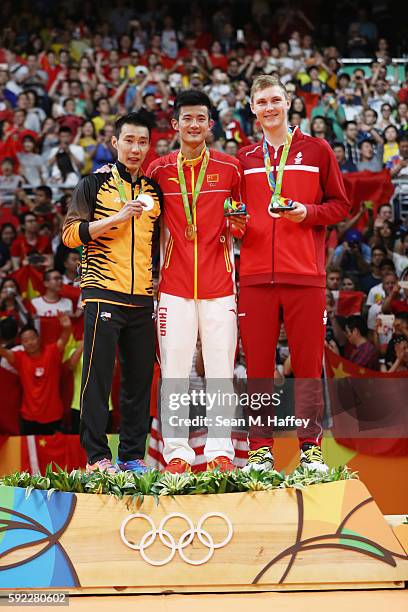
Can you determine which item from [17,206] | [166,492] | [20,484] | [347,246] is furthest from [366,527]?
[17,206]

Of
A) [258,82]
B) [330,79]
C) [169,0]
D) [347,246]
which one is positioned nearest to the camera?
[258,82]

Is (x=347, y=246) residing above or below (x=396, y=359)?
above

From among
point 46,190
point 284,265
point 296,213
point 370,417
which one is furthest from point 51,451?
point 46,190

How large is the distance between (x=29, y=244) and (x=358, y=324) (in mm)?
3608

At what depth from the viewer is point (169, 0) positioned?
15250 millimetres

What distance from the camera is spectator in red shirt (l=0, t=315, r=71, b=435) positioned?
6895 millimetres

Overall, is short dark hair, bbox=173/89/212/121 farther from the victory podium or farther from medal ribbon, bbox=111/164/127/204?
the victory podium

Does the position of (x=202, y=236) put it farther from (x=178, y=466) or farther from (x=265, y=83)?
(x=178, y=466)

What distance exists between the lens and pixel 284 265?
449cm

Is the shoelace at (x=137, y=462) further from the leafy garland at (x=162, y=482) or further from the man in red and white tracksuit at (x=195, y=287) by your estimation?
the leafy garland at (x=162, y=482)

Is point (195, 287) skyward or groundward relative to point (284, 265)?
groundward

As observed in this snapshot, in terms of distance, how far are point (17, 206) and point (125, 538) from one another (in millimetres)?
6370

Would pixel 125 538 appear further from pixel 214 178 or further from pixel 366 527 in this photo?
pixel 214 178

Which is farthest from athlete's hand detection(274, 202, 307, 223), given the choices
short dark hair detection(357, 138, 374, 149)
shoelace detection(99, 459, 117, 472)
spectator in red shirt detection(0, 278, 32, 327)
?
short dark hair detection(357, 138, 374, 149)
